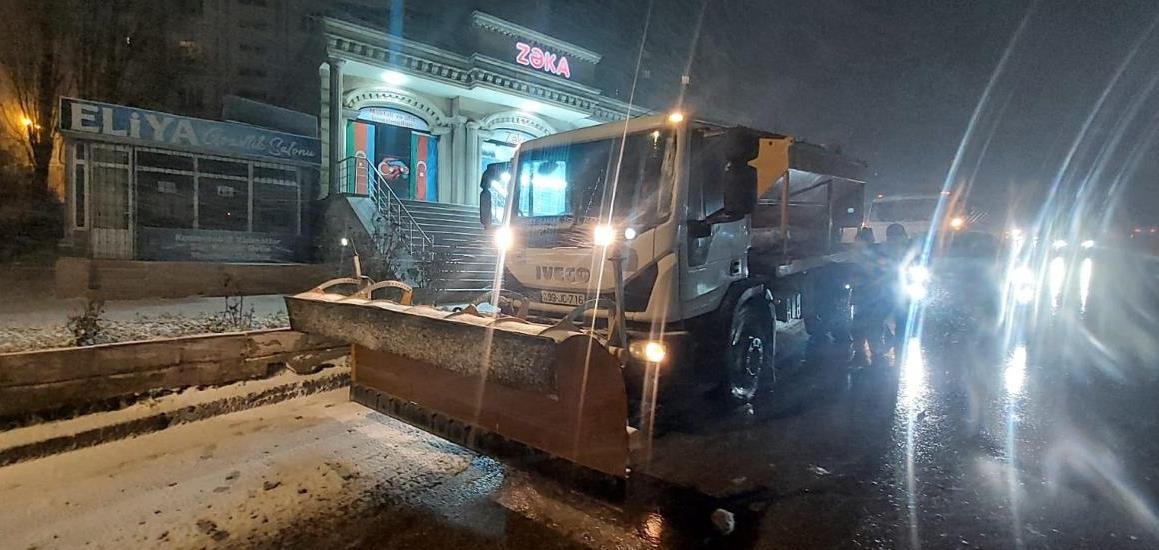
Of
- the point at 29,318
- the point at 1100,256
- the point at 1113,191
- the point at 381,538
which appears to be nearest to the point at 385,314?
the point at 381,538

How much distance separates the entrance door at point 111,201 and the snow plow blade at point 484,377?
481 inches

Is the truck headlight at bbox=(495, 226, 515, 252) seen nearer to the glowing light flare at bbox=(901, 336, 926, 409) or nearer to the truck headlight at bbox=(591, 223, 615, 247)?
the truck headlight at bbox=(591, 223, 615, 247)

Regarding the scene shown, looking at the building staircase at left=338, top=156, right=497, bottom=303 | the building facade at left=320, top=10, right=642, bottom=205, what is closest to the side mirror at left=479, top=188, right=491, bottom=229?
the building staircase at left=338, top=156, right=497, bottom=303

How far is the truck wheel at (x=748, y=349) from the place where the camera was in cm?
600

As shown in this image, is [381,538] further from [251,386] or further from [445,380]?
[251,386]

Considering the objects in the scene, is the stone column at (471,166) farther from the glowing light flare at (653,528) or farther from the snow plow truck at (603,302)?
the glowing light flare at (653,528)

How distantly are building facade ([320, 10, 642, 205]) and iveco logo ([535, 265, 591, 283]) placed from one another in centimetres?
1234

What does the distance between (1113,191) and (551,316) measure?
62033 millimetres

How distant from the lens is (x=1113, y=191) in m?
48.7

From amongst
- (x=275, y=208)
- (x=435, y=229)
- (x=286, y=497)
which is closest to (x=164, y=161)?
(x=275, y=208)

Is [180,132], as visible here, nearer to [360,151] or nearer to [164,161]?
[164,161]

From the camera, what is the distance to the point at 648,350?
16.5 feet

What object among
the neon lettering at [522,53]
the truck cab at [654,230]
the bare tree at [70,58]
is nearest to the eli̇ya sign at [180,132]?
the bare tree at [70,58]

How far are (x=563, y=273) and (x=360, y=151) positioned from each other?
14.5 m
